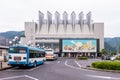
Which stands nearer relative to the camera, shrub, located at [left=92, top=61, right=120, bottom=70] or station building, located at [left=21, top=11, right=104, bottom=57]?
shrub, located at [left=92, top=61, right=120, bottom=70]

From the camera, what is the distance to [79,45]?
135000 millimetres

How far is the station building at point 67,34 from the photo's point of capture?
135000mm

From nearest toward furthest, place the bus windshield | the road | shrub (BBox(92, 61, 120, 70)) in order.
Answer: the road
shrub (BBox(92, 61, 120, 70))
the bus windshield

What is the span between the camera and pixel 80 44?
441 feet

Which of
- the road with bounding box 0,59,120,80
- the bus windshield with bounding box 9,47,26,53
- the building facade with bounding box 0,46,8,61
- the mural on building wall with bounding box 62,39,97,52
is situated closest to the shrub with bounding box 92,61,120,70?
the road with bounding box 0,59,120,80

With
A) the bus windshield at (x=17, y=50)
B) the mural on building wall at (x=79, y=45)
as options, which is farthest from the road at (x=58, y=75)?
the mural on building wall at (x=79, y=45)

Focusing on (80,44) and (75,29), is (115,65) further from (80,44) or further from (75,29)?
(75,29)

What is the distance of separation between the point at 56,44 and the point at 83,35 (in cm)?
1460

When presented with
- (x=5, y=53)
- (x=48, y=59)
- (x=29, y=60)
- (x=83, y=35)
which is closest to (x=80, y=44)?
(x=83, y=35)

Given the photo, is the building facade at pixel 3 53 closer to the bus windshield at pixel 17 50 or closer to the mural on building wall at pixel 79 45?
the bus windshield at pixel 17 50

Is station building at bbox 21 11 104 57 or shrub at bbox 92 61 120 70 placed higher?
station building at bbox 21 11 104 57

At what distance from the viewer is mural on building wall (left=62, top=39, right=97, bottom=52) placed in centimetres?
13388

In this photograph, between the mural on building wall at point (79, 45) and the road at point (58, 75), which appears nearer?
the road at point (58, 75)

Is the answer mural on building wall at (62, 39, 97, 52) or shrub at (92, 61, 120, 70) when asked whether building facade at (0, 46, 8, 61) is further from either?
mural on building wall at (62, 39, 97, 52)
